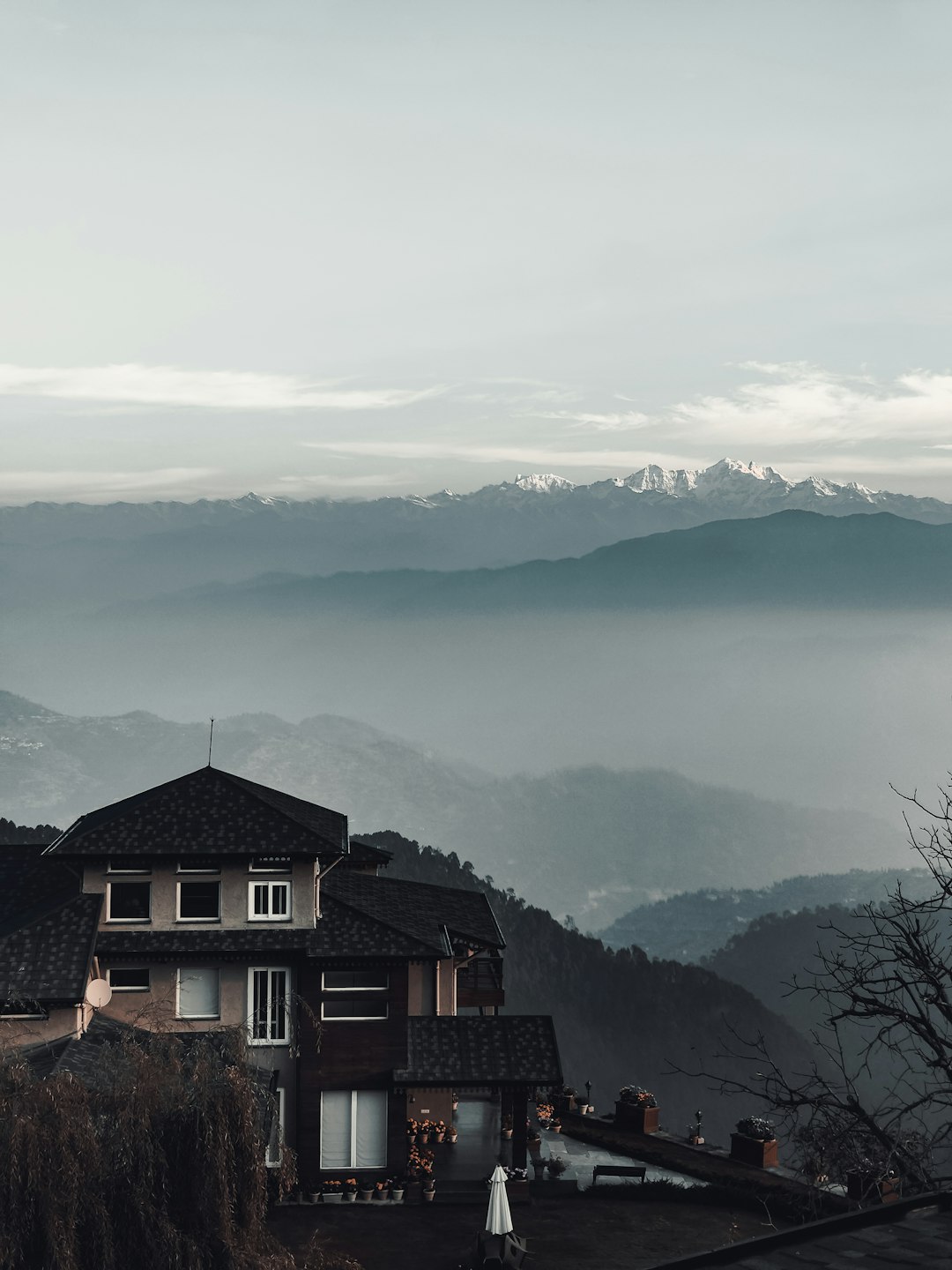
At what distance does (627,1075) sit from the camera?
15875cm

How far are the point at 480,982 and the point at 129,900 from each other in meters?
13.4

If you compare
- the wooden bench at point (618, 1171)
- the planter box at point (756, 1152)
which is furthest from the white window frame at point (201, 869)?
the planter box at point (756, 1152)

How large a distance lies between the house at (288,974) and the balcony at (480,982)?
6368 millimetres

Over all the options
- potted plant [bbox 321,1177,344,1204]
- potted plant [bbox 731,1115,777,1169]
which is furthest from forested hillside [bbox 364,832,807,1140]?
potted plant [bbox 321,1177,344,1204]

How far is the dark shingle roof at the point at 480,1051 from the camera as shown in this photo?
119 ft

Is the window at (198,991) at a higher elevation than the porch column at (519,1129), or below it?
higher

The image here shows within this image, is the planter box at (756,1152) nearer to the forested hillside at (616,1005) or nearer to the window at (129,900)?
the window at (129,900)

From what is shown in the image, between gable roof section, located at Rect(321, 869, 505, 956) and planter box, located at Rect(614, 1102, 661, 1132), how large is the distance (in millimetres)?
6407

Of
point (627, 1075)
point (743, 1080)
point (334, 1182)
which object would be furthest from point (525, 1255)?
point (743, 1080)

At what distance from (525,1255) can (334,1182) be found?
22.4 ft

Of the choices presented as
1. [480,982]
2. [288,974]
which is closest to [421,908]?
[480,982]

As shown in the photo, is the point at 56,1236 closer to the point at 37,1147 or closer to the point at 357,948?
the point at 37,1147

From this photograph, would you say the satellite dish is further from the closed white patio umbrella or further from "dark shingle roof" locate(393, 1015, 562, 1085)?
the closed white patio umbrella

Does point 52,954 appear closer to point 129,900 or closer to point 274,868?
point 129,900
